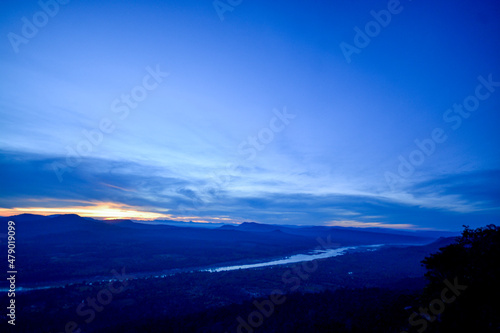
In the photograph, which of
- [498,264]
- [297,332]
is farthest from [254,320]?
[498,264]

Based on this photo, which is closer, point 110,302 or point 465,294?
point 465,294

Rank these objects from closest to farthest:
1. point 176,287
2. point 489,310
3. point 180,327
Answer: point 489,310
point 180,327
point 176,287

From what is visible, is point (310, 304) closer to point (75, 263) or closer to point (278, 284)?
point (278, 284)

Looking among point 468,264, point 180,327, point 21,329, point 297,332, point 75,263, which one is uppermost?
point 468,264

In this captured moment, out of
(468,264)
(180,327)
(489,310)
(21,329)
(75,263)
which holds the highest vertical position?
(468,264)

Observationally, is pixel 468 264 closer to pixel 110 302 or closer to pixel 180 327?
pixel 180 327

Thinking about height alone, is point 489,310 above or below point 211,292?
above

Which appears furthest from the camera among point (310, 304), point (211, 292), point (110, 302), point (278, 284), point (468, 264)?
point (278, 284)

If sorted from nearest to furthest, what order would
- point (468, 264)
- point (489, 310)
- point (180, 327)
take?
point (489, 310)
point (468, 264)
point (180, 327)

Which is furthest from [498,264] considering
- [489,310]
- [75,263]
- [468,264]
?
[75,263]
